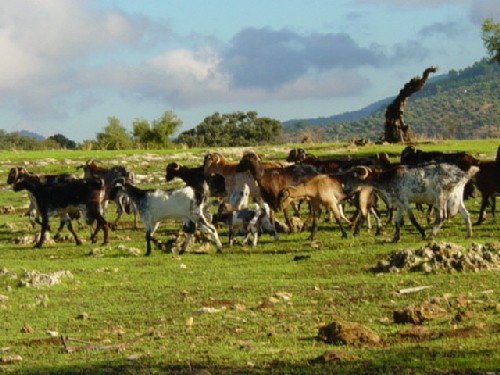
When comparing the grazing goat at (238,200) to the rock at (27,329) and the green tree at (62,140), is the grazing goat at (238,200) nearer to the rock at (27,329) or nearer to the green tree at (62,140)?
the rock at (27,329)

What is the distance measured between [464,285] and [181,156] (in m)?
37.4

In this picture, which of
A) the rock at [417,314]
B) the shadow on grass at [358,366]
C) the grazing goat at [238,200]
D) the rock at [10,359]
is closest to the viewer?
the shadow on grass at [358,366]

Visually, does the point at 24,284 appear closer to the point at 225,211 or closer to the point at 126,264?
the point at 126,264

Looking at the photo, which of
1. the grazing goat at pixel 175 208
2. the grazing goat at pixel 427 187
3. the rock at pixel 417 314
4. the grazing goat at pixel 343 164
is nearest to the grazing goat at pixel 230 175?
the grazing goat at pixel 343 164

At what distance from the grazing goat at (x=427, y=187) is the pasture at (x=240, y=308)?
59cm

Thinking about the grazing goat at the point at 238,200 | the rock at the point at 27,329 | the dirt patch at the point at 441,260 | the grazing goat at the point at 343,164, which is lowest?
the rock at the point at 27,329

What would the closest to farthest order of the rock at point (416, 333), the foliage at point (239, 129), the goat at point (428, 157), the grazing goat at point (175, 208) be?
the rock at point (416, 333) < the grazing goat at point (175, 208) < the goat at point (428, 157) < the foliage at point (239, 129)

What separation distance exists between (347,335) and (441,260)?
20.4 ft

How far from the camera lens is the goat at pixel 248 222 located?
22.6 metres

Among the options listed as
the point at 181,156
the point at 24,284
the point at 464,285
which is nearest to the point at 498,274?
the point at 464,285

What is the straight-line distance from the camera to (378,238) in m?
22.9

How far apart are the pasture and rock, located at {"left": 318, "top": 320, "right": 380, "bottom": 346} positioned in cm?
9

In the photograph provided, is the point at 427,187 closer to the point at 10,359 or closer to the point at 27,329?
the point at 27,329

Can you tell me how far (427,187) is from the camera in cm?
2216
